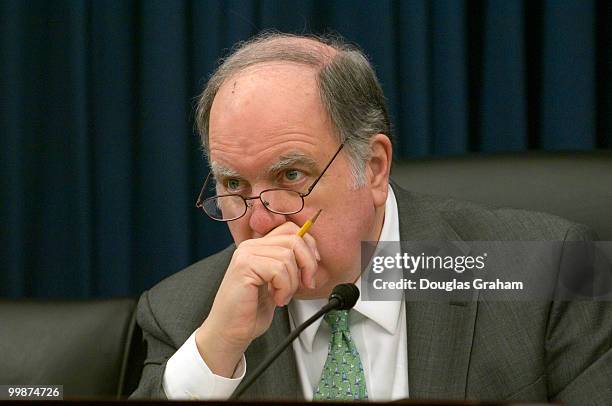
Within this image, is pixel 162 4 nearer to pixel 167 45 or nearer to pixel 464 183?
pixel 167 45

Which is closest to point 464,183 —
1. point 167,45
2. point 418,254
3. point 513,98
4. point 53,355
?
point 418,254

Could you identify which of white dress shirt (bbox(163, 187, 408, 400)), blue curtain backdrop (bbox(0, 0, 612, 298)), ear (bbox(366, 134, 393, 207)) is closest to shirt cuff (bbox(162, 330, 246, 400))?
white dress shirt (bbox(163, 187, 408, 400))

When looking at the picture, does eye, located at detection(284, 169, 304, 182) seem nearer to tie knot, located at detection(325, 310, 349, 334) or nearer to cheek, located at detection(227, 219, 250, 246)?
cheek, located at detection(227, 219, 250, 246)

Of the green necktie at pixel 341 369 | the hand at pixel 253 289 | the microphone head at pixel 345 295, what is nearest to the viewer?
the microphone head at pixel 345 295

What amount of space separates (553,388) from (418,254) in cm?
30

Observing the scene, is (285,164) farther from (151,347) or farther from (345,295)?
(151,347)

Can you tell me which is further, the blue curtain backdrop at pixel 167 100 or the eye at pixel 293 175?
the blue curtain backdrop at pixel 167 100

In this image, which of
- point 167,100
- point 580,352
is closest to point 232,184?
point 580,352

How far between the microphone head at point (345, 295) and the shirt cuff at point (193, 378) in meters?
0.28

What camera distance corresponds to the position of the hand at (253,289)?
1370 millimetres

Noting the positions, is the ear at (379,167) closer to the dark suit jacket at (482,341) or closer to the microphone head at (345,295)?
the dark suit jacket at (482,341)

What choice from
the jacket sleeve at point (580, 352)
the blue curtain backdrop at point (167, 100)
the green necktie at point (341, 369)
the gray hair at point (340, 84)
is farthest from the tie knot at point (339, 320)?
the blue curtain backdrop at point (167, 100)

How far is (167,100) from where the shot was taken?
2354 mm

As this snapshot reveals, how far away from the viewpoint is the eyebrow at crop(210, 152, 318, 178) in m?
1.42
